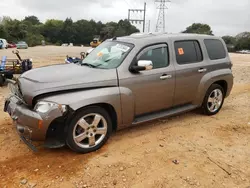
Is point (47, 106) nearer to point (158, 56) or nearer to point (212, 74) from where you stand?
point (158, 56)

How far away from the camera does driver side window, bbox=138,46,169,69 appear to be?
174 inches

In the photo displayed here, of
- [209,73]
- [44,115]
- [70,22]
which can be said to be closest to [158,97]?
[209,73]

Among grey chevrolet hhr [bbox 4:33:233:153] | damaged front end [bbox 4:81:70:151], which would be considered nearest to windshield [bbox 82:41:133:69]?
grey chevrolet hhr [bbox 4:33:233:153]

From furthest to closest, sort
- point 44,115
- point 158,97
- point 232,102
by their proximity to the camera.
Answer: point 232,102 → point 158,97 → point 44,115

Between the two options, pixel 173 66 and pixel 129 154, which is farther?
pixel 173 66

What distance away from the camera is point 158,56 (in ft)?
15.0

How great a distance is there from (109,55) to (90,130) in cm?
142

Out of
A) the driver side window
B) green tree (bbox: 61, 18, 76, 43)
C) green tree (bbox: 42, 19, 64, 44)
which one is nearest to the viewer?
the driver side window

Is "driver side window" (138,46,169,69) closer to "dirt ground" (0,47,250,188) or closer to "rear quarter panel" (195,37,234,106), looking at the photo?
"rear quarter panel" (195,37,234,106)

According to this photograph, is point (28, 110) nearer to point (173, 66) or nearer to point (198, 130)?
point (173, 66)

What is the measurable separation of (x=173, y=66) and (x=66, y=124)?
7.32ft

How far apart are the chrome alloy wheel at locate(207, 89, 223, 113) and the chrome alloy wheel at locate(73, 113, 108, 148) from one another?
2670mm

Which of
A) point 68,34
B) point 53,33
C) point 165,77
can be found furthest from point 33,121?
point 53,33

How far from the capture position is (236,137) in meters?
4.59
